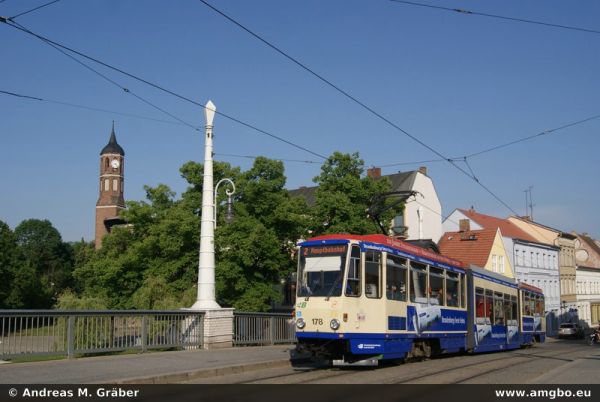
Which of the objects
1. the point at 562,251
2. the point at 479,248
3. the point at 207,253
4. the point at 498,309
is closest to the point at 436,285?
the point at 207,253

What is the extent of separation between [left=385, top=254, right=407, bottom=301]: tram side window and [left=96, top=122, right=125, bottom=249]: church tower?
9138 cm

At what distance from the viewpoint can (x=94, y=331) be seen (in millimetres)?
16812

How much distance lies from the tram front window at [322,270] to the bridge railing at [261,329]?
14.9 feet

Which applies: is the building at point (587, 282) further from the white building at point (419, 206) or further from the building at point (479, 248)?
the white building at point (419, 206)

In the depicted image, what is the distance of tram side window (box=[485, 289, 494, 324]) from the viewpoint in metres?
24.0

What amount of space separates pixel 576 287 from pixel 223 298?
6076 cm

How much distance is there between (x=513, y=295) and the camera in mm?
27844

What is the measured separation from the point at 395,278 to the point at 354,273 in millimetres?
1594

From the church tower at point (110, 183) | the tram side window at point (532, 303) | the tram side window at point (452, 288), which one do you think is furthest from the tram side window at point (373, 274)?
the church tower at point (110, 183)

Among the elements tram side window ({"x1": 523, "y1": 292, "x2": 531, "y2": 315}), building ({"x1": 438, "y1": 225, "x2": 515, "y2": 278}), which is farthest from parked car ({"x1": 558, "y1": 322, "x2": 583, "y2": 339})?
tram side window ({"x1": 523, "y1": 292, "x2": 531, "y2": 315})

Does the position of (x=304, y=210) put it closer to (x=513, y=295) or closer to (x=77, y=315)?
(x=513, y=295)

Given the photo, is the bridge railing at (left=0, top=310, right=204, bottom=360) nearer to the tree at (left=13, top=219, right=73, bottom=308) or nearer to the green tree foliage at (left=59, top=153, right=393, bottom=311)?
the green tree foliage at (left=59, top=153, right=393, bottom=311)

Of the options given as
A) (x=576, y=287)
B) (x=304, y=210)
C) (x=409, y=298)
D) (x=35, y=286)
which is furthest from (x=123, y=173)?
(x=409, y=298)

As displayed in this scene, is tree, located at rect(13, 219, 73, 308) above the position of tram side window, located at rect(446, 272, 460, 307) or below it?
above
